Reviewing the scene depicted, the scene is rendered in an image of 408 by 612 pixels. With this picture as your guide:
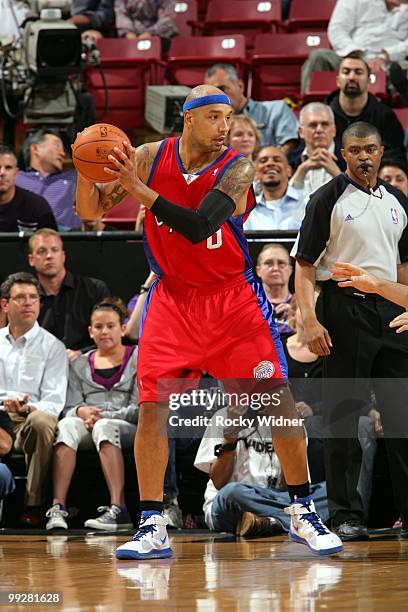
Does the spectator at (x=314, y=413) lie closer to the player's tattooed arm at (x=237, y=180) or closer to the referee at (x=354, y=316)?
the referee at (x=354, y=316)

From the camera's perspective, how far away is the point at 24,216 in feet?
23.9

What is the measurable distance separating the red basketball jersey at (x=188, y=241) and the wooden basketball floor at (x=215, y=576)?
3.99ft

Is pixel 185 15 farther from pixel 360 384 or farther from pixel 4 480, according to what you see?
pixel 360 384

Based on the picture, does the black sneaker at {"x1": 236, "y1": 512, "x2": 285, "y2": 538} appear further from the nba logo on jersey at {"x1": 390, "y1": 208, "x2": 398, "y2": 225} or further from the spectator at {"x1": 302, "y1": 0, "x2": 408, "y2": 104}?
the spectator at {"x1": 302, "y1": 0, "x2": 408, "y2": 104}

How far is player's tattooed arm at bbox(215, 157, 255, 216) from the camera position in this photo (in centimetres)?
440

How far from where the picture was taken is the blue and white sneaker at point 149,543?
425 centimetres

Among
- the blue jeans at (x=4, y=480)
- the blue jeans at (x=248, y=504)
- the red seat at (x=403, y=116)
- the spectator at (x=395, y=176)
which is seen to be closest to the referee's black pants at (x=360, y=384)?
the blue jeans at (x=248, y=504)

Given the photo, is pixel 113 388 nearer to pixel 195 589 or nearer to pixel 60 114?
pixel 195 589

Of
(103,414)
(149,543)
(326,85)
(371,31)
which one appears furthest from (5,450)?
(371,31)

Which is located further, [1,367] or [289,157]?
[289,157]

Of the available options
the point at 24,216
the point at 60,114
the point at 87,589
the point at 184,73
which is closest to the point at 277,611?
the point at 87,589

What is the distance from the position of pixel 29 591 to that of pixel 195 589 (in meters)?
0.53

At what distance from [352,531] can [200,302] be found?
1341 mm

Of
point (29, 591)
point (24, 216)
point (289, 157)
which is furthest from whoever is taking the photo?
point (289, 157)
